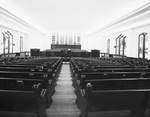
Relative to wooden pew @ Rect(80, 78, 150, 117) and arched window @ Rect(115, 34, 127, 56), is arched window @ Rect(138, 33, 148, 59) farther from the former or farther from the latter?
wooden pew @ Rect(80, 78, 150, 117)

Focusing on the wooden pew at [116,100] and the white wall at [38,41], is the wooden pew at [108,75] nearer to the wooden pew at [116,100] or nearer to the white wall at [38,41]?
the wooden pew at [116,100]

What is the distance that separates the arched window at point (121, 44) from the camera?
14398mm

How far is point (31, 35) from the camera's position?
2105cm

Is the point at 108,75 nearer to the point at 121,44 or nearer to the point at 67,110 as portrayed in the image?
the point at 67,110

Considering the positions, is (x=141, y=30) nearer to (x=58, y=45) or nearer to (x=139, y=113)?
(x=139, y=113)

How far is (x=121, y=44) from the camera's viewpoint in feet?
49.6

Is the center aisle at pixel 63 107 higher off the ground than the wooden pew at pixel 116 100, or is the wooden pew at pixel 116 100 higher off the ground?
the wooden pew at pixel 116 100

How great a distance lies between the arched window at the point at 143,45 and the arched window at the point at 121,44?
281 cm

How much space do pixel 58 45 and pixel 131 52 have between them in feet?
38.1

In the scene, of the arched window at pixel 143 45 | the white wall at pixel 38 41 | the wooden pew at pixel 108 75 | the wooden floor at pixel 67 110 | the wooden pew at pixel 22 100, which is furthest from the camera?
the white wall at pixel 38 41

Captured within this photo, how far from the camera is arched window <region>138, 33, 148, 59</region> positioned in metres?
10.7

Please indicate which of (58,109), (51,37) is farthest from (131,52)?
(51,37)

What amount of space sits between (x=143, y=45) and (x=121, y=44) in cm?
426

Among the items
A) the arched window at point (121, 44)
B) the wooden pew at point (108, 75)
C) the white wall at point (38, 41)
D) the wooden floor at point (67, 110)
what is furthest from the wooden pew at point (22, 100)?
the white wall at point (38, 41)
